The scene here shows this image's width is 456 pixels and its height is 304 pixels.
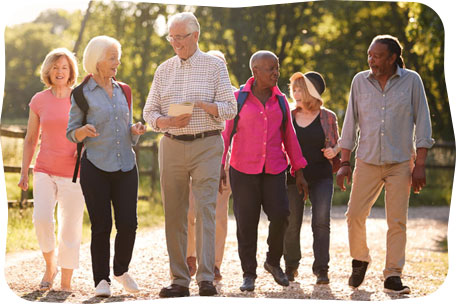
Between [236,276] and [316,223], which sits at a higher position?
[316,223]

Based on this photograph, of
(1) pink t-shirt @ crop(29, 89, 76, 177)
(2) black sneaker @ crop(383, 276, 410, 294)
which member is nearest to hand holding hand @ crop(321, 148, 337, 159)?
(2) black sneaker @ crop(383, 276, 410, 294)

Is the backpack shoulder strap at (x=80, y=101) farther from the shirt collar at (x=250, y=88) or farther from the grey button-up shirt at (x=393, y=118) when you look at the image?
the grey button-up shirt at (x=393, y=118)

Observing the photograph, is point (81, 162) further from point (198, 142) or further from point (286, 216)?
point (286, 216)

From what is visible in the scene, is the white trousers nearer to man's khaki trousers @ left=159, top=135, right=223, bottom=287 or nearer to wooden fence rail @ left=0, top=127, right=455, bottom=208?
wooden fence rail @ left=0, top=127, right=455, bottom=208

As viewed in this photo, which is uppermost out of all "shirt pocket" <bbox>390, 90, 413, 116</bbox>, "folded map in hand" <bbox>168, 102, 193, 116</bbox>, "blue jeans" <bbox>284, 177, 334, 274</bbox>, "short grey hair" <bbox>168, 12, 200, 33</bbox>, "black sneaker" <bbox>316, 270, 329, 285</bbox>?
"short grey hair" <bbox>168, 12, 200, 33</bbox>

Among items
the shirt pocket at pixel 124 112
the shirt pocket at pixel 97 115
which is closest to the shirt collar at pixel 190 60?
the shirt pocket at pixel 124 112

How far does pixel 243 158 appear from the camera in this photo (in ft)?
20.5

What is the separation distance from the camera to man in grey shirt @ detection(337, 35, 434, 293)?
6094 millimetres

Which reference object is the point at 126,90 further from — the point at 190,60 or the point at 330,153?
the point at 330,153

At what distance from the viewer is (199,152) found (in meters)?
5.85

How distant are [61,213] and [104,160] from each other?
0.64 m

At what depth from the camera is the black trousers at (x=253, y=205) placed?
6.22 m

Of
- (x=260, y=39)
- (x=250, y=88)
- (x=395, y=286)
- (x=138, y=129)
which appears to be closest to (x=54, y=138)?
(x=138, y=129)

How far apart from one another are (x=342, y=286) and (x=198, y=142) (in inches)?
68.2
